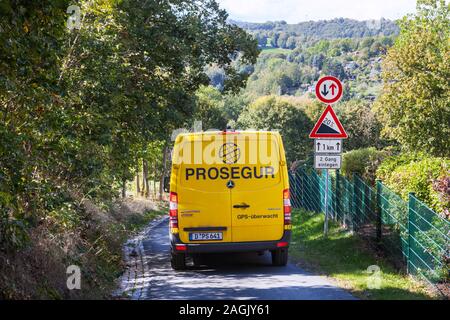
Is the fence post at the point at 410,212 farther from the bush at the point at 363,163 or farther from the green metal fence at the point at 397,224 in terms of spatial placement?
the bush at the point at 363,163

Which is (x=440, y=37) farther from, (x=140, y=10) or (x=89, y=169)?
(x=89, y=169)

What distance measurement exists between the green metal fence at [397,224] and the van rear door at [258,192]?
6.73 ft

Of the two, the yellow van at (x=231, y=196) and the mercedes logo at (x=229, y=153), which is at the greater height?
the mercedes logo at (x=229, y=153)

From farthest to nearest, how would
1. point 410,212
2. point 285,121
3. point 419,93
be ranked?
point 285,121, point 419,93, point 410,212

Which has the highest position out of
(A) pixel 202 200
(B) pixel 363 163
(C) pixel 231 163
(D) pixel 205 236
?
(C) pixel 231 163

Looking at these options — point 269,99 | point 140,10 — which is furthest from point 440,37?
point 269,99

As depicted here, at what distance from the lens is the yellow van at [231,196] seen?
1026cm

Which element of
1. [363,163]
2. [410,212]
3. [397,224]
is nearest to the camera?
[410,212]

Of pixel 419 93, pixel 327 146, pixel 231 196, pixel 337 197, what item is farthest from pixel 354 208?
pixel 419 93

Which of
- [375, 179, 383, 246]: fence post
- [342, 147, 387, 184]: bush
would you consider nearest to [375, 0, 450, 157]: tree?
[342, 147, 387, 184]: bush

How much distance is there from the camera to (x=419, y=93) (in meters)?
29.8

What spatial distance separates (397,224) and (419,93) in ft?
69.7

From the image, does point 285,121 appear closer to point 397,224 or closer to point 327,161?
point 327,161

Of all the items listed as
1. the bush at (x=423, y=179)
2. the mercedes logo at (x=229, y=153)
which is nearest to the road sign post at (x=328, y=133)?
the bush at (x=423, y=179)
